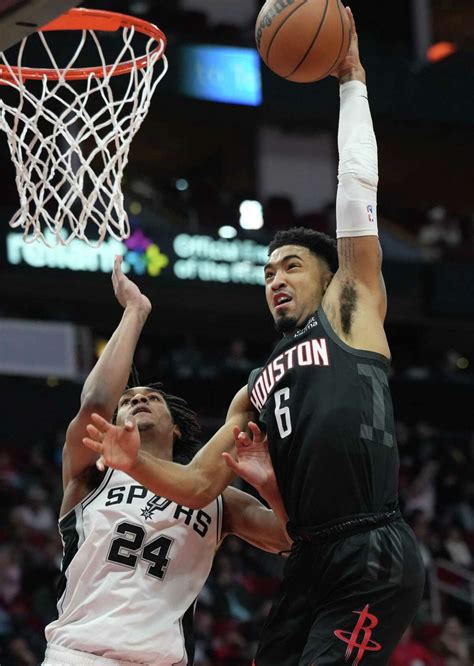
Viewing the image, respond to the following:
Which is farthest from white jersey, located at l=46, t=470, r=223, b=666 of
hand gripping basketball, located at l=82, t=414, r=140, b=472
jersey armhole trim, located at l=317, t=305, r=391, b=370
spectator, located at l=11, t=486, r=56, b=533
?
spectator, located at l=11, t=486, r=56, b=533

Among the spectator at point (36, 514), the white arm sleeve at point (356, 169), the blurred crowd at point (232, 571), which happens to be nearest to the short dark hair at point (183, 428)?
the white arm sleeve at point (356, 169)

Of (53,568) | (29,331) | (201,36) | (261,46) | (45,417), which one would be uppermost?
(201,36)

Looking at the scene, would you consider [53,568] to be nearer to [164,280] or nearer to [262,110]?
[164,280]

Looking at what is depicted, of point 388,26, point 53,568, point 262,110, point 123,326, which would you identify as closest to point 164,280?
point 262,110

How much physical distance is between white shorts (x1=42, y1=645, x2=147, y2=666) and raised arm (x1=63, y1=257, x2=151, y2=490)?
74 centimetres

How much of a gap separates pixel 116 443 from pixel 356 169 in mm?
1281

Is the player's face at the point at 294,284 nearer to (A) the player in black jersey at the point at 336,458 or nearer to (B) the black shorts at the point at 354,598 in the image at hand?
(A) the player in black jersey at the point at 336,458

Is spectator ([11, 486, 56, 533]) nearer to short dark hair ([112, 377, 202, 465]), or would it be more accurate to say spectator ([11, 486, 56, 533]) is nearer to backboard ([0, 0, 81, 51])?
short dark hair ([112, 377, 202, 465])

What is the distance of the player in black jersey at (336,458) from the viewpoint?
3.95 meters

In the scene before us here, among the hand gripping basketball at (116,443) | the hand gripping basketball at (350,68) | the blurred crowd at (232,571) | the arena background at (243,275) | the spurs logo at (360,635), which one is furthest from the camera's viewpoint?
the arena background at (243,275)

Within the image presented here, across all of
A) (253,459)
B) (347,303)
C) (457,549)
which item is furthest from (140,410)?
(457,549)

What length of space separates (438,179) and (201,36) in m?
7.20

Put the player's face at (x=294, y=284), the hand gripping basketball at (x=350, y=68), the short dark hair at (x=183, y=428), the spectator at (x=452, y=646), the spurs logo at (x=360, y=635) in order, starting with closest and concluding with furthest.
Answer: the spurs logo at (x=360, y=635) → the player's face at (x=294, y=284) → the hand gripping basketball at (x=350, y=68) → the short dark hair at (x=183, y=428) → the spectator at (x=452, y=646)

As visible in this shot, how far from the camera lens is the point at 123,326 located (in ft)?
16.7
